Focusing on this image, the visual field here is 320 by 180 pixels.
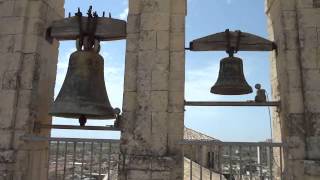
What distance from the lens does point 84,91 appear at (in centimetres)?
400

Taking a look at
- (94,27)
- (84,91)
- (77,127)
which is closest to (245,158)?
(77,127)

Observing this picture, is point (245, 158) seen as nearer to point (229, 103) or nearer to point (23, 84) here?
point (229, 103)

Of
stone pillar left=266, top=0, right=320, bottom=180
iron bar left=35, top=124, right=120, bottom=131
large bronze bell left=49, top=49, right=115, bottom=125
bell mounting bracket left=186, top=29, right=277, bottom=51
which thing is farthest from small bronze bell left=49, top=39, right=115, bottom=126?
stone pillar left=266, top=0, right=320, bottom=180

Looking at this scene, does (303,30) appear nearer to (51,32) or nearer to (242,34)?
(242,34)

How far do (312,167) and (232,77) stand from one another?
5.26ft

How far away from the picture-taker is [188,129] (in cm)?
2178

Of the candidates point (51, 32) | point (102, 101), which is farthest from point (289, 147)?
point (51, 32)

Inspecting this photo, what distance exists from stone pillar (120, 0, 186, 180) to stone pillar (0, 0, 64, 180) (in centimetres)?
130

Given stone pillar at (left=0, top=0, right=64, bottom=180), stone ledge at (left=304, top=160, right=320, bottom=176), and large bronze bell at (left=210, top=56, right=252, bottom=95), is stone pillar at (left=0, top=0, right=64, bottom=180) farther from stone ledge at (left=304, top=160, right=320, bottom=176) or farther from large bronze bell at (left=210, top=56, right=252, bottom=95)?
stone ledge at (left=304, top=160, right=320, bottom=176)

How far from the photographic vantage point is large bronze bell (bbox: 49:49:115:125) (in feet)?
12.7

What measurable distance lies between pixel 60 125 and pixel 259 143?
2.54 metres

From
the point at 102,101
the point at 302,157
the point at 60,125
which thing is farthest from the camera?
the point at 60,125

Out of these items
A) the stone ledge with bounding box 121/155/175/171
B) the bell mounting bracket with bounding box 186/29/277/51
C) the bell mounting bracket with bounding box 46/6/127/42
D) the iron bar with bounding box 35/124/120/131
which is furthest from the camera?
the bell mounting bracket with bounding box 186/29/277/51

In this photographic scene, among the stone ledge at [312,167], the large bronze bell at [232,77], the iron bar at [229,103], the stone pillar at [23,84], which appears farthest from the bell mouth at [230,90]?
the stone pillar at [23,84]
